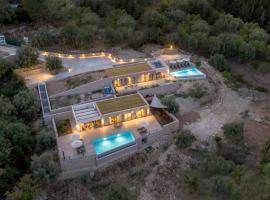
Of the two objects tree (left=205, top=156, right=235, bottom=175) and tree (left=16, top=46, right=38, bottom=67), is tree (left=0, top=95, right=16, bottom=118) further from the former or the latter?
tree (left=205, top=156, right=235, bottom=175)

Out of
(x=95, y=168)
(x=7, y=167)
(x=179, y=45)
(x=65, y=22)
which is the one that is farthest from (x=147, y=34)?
(x=7, y=167)

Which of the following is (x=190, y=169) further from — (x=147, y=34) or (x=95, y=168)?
(x=147, y=34)

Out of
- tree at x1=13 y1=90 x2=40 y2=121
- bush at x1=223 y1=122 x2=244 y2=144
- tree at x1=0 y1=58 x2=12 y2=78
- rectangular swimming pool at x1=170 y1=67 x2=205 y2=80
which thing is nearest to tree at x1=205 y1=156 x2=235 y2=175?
bush at x1=223 y1=122 x2=244 y2=144

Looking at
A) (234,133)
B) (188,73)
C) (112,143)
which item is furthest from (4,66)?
(234,133)

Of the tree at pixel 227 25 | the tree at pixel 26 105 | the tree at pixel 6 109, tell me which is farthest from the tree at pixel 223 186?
the tree at pixel 227 25

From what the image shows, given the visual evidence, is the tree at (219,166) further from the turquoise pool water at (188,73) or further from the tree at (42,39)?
the tree at (42,39)

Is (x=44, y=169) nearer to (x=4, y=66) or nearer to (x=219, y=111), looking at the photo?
(x=4, y=66)
